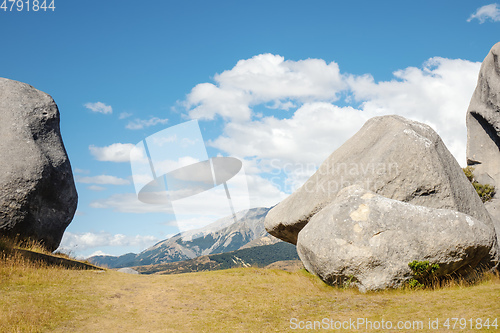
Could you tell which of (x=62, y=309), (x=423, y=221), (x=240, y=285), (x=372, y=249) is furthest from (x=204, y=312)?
(x=423, y=221)

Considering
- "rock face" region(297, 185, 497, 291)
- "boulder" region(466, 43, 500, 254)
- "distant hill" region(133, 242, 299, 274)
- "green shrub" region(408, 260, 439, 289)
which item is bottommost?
"distant hill" region(133, 242, 299, 274)

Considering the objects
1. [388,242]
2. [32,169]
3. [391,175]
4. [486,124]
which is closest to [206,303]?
[388,242]

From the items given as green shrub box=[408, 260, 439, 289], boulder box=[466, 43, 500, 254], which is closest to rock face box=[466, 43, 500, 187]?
boulder box=[466, 43, 500, 254]

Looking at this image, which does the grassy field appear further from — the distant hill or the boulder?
the distant hill

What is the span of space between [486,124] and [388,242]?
52.0ft

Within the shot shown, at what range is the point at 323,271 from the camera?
40.3 feet

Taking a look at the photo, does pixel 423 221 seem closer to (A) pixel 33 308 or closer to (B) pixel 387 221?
(B) pixel 387 221

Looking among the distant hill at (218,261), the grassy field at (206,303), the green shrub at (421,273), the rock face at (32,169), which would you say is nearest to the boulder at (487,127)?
the green shrub at (421,273)

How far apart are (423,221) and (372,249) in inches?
79.5

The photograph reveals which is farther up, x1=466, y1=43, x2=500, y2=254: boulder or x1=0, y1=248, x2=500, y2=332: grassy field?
x1=466, y1=43, x2=500, y2=254: boulder

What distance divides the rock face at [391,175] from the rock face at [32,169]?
31.2 ft

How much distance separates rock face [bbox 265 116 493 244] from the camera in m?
13.8

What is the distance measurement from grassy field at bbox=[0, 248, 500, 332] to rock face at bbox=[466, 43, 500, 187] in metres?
12.9

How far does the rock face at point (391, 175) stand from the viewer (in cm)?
1377
